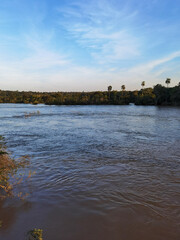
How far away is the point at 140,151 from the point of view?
1172 cm

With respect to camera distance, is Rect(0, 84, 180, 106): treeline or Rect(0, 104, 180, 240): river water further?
Rect(0, 84, 180, 106): treeline

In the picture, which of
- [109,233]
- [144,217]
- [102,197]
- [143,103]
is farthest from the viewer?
[143,103]

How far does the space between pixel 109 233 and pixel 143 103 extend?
106125 millimetres

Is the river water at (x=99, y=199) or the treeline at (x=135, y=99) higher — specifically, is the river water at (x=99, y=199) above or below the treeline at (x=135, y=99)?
below

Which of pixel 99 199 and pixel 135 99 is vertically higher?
pixel 135 99

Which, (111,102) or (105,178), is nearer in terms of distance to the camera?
(105,178)

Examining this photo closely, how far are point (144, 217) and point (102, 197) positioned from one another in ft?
4.96

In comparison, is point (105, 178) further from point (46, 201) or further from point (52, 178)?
point (46, 201)

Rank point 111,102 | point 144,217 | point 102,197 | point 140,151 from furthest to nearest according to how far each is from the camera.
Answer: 1. point 111,102
2. point 140,151
3. point 102,197
4. point 144,217

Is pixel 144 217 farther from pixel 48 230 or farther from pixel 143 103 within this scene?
pixel 143 103

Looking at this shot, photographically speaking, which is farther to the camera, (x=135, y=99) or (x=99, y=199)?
(x=135, y=99)

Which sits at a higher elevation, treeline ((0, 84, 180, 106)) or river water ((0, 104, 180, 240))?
treeline ((0, 84, 180, 106))

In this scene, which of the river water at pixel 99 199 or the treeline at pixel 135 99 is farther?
the treeline at pixel 135 99

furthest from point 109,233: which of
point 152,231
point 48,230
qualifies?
point 48,230
